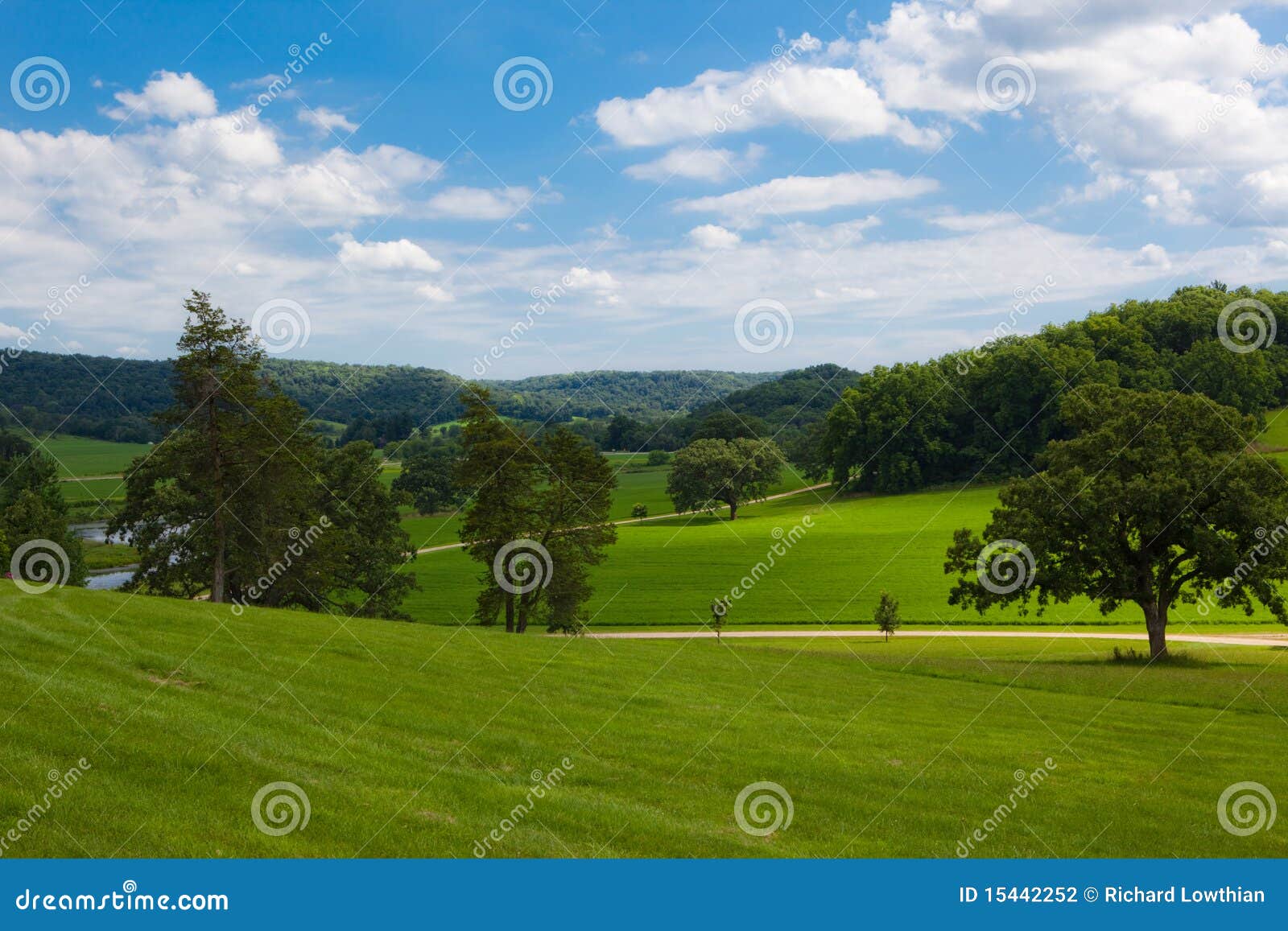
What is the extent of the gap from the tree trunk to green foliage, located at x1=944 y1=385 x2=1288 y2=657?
0.20 feet

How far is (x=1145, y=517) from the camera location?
3186cm

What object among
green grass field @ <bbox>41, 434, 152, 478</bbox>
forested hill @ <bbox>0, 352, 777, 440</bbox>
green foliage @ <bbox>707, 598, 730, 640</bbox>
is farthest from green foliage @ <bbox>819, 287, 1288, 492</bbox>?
green grass field @ <bbox>41, 434, 152, 478</bbox>

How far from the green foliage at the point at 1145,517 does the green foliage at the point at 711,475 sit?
74437 mm

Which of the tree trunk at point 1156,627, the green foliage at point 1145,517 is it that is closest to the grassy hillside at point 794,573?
the tree trunk at point 1156,627

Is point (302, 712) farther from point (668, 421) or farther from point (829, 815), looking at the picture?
point (668, 421)

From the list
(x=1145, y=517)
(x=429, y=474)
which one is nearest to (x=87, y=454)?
(x=429, y=474)

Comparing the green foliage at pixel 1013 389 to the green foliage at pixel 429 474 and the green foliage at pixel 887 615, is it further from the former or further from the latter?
the green foliage at pixel 887 615

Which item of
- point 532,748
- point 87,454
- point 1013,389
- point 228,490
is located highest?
point 1013,389

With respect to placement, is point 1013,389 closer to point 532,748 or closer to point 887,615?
point 887,615

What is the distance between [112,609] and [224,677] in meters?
7.07

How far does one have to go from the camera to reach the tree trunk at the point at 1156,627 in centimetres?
3312

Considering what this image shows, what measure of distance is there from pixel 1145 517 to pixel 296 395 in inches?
3022

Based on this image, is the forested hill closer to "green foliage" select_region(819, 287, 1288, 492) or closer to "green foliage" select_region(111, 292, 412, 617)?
"green foliage" select_region(819, 287, 1288, 492)

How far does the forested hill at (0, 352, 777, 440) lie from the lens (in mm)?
95125
